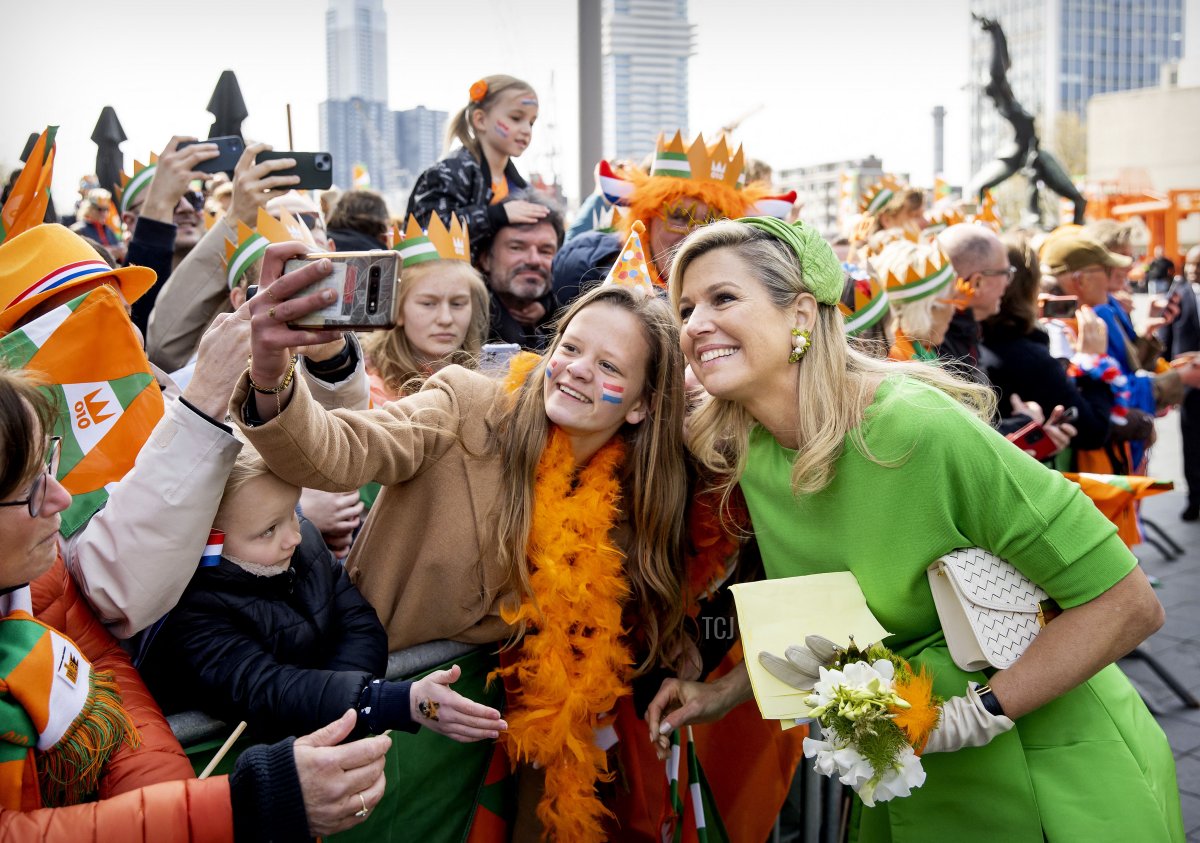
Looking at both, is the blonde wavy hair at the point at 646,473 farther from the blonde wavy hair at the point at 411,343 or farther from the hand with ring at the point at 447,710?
the blonde wavy hair at the point at 411,343

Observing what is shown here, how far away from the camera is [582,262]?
4.31 m

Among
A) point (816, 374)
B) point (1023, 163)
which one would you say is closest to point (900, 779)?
point (816, 374)

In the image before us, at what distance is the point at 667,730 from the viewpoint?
253cm

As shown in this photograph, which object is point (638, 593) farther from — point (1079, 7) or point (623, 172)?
→ point (1079, 7)

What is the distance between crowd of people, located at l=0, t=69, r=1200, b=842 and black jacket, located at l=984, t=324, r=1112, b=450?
2409 mm

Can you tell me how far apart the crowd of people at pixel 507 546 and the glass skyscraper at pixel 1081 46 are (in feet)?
377

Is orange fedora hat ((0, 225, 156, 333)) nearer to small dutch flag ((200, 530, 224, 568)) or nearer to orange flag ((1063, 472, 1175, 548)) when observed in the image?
small dutch flag ((200, 530, 224, 568))

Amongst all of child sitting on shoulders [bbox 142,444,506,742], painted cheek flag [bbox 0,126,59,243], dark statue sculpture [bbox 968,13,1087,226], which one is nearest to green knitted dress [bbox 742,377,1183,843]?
child sitting on shoulders [bbox 142,444,506,742]

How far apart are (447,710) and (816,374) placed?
3.53 feet

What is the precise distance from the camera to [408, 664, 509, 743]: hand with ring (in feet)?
6.66

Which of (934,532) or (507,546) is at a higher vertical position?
(934,532)

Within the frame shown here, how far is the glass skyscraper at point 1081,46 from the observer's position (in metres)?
114

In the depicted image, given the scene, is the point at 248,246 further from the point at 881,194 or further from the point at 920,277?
the point at 881,194

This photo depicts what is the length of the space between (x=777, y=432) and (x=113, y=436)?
4.93 ft
